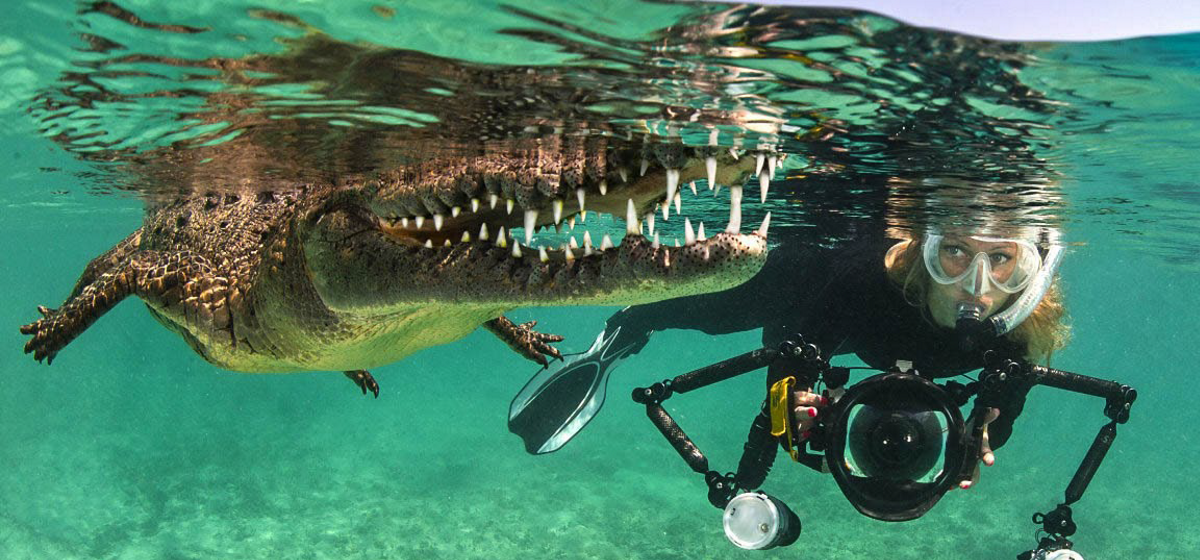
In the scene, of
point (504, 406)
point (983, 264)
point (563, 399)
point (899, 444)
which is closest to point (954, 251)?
point (983, 264)

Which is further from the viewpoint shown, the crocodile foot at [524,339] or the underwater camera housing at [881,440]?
the crocodile foot at [524,339]

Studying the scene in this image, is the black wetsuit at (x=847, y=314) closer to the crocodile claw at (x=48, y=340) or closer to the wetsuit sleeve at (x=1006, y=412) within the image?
the wetsuit sleeve at (x=1006, y=412)

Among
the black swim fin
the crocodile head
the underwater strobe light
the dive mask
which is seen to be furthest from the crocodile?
the dive mask

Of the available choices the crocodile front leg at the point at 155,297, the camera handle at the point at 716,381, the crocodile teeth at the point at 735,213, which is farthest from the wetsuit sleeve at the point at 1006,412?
the crocodile front leg at the point at 155,297

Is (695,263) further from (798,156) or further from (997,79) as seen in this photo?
(798,156)

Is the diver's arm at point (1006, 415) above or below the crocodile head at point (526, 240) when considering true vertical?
below

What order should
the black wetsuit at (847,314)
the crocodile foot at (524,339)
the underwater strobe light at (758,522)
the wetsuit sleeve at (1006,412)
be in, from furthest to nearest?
the crocodile foot at (524,339), the black wetsuit at (847,314), the wetsuit sleeve at (1006,412), the underwater strobe light at (758,522)

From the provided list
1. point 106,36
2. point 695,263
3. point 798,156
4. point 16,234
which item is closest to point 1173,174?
point 798,156

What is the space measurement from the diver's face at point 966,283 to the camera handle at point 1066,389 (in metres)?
0.70

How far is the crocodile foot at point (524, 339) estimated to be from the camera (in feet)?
22.5

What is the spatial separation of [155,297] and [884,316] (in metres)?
6.07

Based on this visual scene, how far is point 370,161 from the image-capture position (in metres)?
6.82

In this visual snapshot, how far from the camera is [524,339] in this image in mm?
7047

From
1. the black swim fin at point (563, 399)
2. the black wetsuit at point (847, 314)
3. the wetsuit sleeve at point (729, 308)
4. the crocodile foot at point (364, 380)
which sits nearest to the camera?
A: the black wetsuit at point (847, 314)
